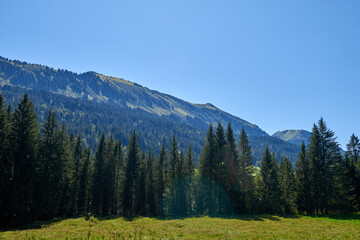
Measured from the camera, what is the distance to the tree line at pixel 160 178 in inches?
1275

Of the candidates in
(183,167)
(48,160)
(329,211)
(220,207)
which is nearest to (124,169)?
(183,167)

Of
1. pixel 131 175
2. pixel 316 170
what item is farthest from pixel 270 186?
pixel 131 175

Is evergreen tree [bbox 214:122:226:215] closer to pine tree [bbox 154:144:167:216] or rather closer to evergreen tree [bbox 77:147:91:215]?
pine tree [bbox 154:144:167:216]

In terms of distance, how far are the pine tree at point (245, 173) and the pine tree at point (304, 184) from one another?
416 inches

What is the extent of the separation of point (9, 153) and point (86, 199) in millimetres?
30017

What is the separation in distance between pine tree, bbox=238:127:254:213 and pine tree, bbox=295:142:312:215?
10.6 meters

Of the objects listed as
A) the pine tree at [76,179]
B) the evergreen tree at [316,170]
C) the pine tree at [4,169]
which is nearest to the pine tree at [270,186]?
the evergreen tree at [316,170]

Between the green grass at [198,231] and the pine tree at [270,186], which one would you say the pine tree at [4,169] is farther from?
the pine tree at [270,186]

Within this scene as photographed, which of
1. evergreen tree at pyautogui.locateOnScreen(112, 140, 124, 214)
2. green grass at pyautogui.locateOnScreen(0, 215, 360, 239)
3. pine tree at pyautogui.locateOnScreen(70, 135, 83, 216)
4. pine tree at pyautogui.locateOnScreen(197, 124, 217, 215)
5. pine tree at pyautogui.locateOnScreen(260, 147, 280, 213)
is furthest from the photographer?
evergreen tree at pyautogui.locateOnScreen(112, 140, 124, 214)

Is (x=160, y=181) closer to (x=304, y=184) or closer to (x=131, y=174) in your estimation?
(x=131, y=174)

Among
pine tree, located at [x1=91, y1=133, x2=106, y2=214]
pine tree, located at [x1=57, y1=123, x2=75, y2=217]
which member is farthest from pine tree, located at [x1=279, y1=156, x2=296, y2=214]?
pine tree, located at [x1=57, y1=123, x2=75, y2=217]

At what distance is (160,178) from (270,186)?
29.3m

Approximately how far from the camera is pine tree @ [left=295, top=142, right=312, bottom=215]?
45344 millimetres

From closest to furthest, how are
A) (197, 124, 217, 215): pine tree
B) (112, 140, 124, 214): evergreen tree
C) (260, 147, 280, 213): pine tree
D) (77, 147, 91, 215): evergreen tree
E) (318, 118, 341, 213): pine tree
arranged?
(318, 118, 341, 213): pine tree
(260, 147, 280, 213): pine tree
(197, 124, 217, 215): pine tree
(77, 147, 91, 215): evergreen tree
(112, 140, 124, 214): evergreen tree
